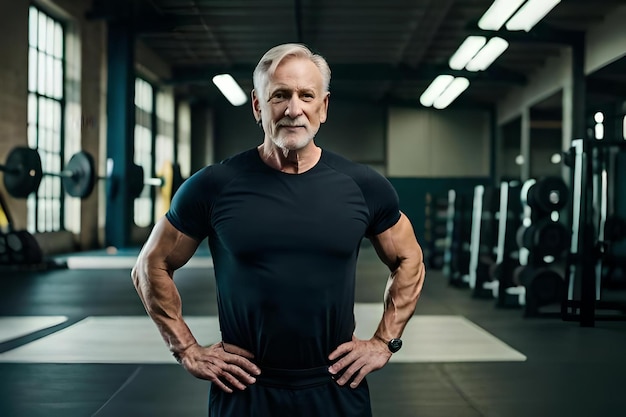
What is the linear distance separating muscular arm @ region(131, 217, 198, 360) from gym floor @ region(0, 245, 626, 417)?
4.54 feet

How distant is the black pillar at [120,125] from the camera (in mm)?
10516

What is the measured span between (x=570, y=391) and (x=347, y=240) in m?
2.16

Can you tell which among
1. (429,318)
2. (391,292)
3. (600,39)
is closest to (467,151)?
(600,39)

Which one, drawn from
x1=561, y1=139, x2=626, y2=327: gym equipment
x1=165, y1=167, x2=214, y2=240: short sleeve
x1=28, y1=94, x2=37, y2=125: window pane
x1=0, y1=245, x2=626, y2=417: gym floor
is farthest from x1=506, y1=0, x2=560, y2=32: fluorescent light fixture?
x1=165, y1=167, x2=214, y2=240: short sleeve

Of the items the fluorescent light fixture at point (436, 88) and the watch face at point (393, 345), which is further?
the fluorescent light fixture at point (436, 88)

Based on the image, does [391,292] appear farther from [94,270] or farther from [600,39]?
[600,39]

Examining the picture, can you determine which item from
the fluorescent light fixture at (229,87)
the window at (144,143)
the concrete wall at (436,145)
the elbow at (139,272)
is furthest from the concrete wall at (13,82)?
the concrete wall at (436,145)

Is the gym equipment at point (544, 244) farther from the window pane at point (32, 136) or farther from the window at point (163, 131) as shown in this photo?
the window at point (163, 131)

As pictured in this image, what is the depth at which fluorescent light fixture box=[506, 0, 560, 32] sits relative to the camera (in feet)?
23.0

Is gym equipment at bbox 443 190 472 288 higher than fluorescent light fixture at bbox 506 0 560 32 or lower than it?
lower

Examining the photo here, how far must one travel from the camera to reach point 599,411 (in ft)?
9.18

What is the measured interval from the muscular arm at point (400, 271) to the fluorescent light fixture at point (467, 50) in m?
7.64

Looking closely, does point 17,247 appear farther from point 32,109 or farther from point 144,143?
point 144,143

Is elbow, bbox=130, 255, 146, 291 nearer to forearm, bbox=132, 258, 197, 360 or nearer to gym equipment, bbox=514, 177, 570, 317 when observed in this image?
forearm, bbox=132, 258, 197, 360
